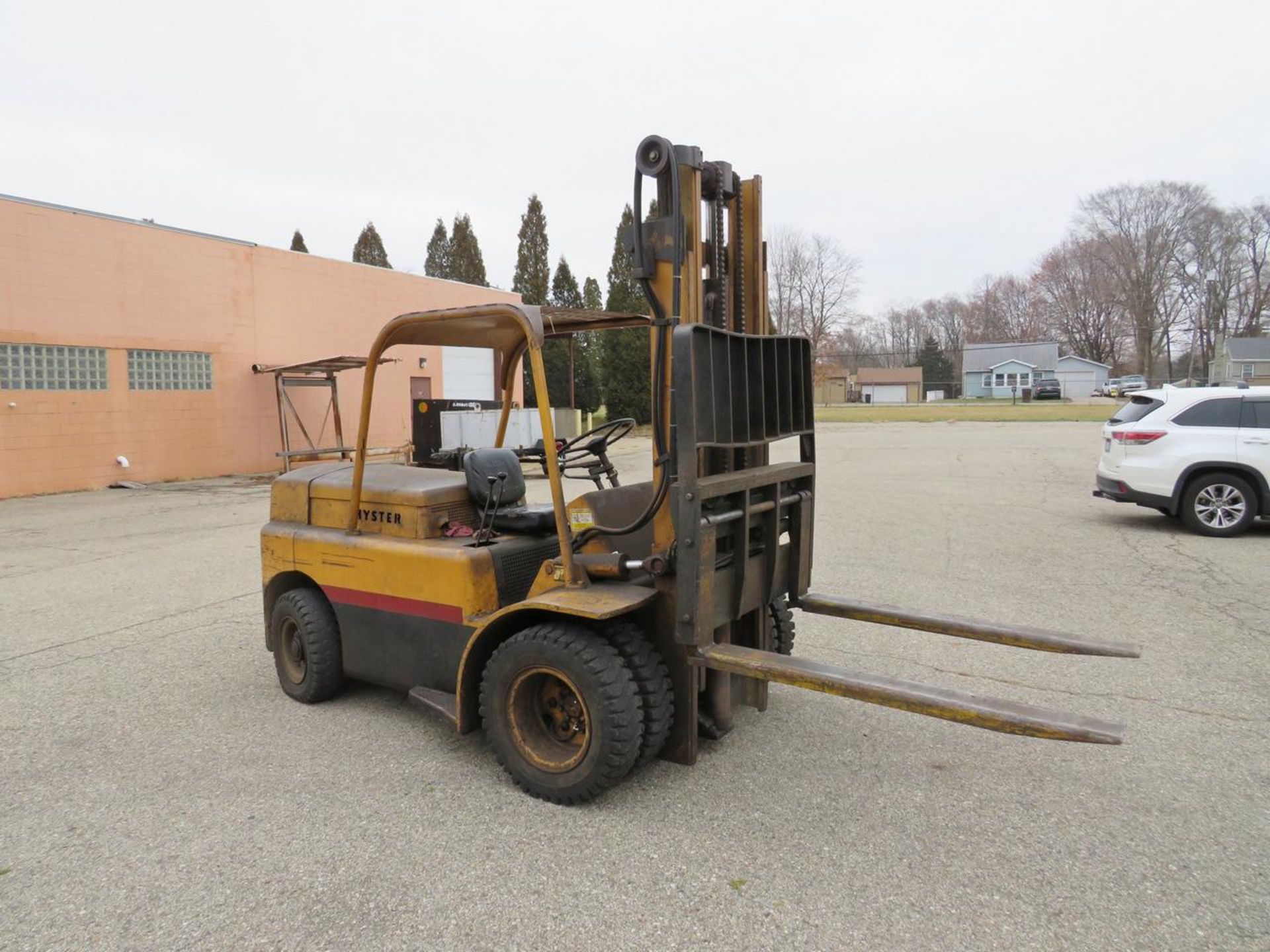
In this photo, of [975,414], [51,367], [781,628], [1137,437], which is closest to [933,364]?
[975,414]

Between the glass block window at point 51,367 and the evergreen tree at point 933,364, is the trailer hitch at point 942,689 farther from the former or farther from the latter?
the evergreen tree at point 933,364

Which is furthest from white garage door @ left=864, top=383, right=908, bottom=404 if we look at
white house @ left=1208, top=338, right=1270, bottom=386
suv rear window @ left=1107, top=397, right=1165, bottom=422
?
suv rear window @ left=1107, top=397, right=1165, bottom=422

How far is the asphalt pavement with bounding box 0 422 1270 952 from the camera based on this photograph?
2.79 meters

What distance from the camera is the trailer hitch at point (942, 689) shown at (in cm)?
283

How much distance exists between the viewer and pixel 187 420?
18141 mm

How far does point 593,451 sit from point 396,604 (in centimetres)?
126

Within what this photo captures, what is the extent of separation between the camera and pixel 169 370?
17.8 metres

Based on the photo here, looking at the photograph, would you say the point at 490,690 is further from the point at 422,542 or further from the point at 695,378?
the point at 695,378

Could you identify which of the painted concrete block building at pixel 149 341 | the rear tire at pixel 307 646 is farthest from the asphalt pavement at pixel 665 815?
the painted concrete block building at pixel 149 341

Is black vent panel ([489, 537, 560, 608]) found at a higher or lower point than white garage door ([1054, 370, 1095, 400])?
lower

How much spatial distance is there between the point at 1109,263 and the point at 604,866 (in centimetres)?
7836

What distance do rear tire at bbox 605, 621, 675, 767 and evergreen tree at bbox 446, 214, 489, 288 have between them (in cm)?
3912

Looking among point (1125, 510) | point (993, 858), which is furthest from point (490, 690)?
point (1125, 510)

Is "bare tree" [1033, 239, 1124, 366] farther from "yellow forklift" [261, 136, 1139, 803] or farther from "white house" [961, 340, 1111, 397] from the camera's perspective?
"yellow forklift" [261, 136, 1139, 803]
